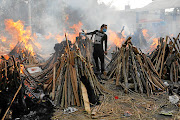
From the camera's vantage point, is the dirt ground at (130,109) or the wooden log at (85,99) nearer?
the dirt ground at (130,109)

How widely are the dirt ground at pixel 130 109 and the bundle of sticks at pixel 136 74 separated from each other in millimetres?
302

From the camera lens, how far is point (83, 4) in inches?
1337

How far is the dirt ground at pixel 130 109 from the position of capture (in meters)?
3.88

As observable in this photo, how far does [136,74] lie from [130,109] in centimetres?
163

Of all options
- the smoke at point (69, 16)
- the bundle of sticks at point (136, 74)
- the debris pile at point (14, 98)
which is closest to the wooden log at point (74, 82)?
the debris pile at point (14, 98)

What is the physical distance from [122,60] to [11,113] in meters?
4.10

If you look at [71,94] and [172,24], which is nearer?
[71,94]

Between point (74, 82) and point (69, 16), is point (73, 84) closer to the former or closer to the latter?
point (74, 82)

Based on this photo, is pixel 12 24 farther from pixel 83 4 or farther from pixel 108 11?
pixel 108 11

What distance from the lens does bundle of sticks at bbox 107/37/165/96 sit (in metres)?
5.48

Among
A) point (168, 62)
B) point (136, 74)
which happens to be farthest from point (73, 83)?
point (168, 62)

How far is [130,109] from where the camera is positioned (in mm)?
4301

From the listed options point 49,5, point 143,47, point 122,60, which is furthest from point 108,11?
point 122,60

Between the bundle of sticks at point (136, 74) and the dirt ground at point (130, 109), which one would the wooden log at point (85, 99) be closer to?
the dirt ground at point (130, 109)
